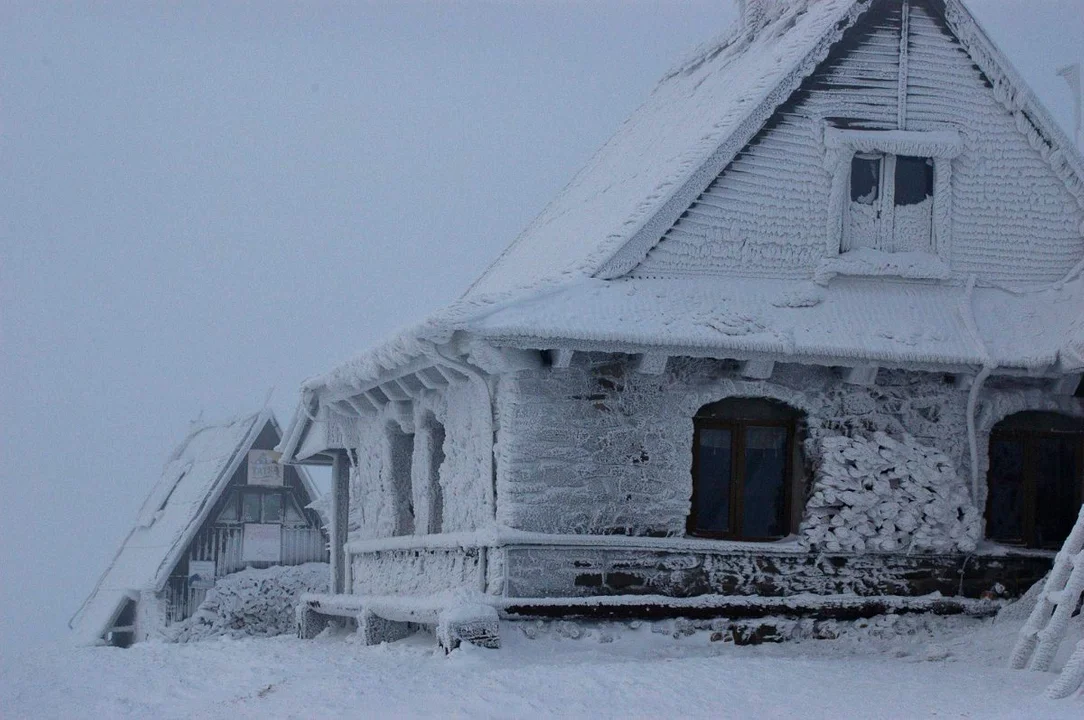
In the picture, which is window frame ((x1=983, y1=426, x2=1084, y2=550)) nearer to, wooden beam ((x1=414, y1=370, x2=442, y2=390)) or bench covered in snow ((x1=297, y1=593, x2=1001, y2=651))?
bench covered in snow ((x1=297, y1=593, x2=1001, y2=651))

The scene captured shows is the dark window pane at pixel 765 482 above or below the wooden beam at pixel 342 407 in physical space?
below

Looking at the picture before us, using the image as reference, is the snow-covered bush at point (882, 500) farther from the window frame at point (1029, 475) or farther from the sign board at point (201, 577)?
the sign board at point (201, 577)

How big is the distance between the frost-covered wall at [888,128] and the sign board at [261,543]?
808 inches

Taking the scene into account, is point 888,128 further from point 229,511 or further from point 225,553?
point 229,511

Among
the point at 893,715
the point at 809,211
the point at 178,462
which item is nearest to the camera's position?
the point at 893,715

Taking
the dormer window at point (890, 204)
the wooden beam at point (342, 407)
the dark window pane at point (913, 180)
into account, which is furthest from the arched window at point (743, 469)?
the wooden beam at point (342, 407)

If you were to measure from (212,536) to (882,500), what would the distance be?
20.9 m

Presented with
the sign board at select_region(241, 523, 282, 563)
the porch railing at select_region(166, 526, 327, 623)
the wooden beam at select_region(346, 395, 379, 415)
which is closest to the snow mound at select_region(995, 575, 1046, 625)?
the wooden beam at select_region(346, 395, 379, 415)

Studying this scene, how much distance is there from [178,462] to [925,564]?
26.1 meters

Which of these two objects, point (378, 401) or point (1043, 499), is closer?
point (1043, 499)

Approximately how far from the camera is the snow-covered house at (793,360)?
48.1 ft

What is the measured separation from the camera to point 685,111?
59.2 ft

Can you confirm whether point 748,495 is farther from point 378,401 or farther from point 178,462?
point 178,462

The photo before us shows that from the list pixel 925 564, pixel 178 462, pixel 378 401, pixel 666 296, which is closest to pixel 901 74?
pixel 666 296
